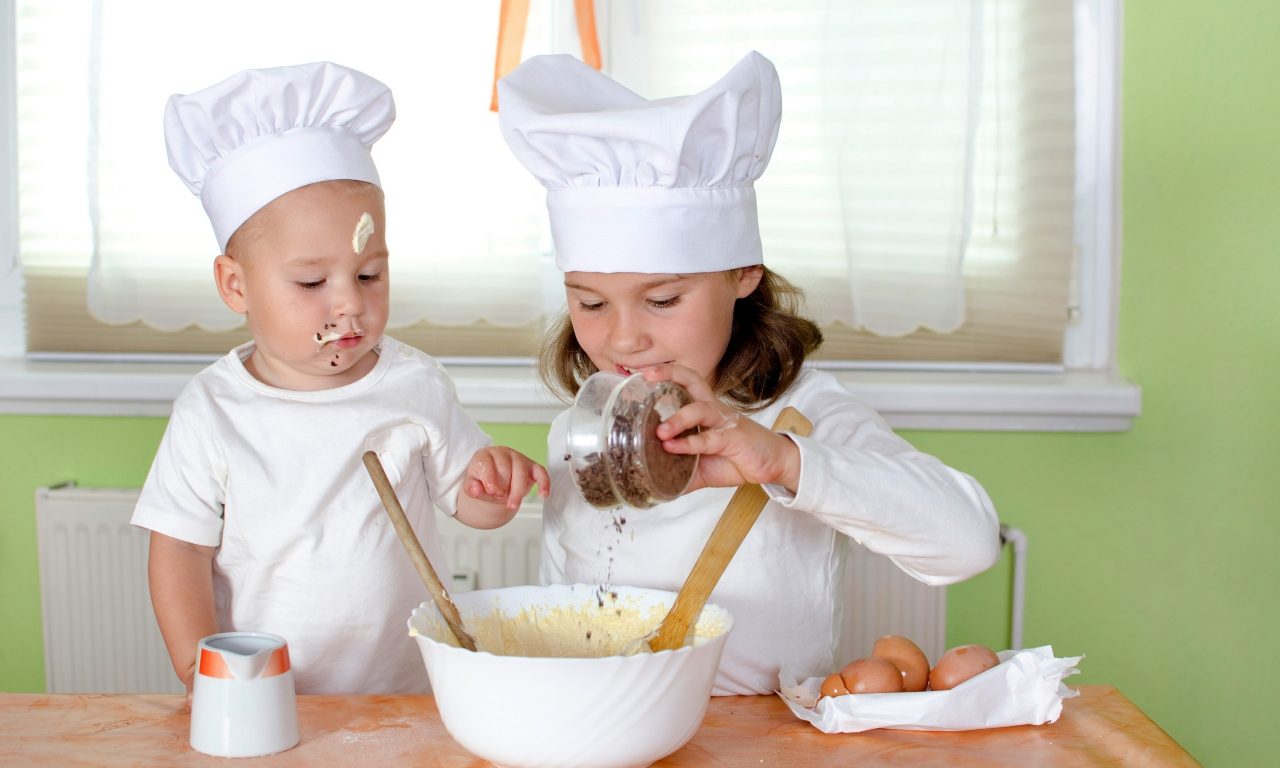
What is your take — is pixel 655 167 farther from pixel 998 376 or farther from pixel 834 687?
pixel 998 376

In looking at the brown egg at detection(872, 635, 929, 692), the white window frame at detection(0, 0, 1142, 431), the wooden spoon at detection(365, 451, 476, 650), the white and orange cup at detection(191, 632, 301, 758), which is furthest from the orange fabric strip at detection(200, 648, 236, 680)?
the white window frame at detection(0, 0, 1142, 431)

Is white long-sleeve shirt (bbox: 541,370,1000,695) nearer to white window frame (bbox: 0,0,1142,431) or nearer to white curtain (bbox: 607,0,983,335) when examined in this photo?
white window frame (bbox: 0,0,1142,431)

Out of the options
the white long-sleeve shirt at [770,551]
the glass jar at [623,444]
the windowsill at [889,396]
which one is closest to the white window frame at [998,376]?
the windowsill at [889,396]

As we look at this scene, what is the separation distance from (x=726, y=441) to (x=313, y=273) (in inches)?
18.1

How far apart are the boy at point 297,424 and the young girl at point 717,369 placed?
0.17 meters

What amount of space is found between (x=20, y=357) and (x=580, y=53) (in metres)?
1.14

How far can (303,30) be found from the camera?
169cm

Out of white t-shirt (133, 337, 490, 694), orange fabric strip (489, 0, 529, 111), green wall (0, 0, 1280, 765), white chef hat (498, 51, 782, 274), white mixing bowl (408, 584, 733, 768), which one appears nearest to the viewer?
white mixing bowl (408, 584, 733, 768)

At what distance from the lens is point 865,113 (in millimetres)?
1637

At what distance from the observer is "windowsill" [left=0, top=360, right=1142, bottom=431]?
1.50 m

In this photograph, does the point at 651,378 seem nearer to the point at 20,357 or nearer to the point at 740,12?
the point at 740,12

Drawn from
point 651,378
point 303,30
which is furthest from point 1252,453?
point 303,30

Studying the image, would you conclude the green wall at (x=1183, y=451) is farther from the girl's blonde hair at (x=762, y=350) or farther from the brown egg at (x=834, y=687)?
the brown egg at (x=834, y=687)

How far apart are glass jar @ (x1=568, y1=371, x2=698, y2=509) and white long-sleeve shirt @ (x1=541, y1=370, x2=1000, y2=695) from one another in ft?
0.74
